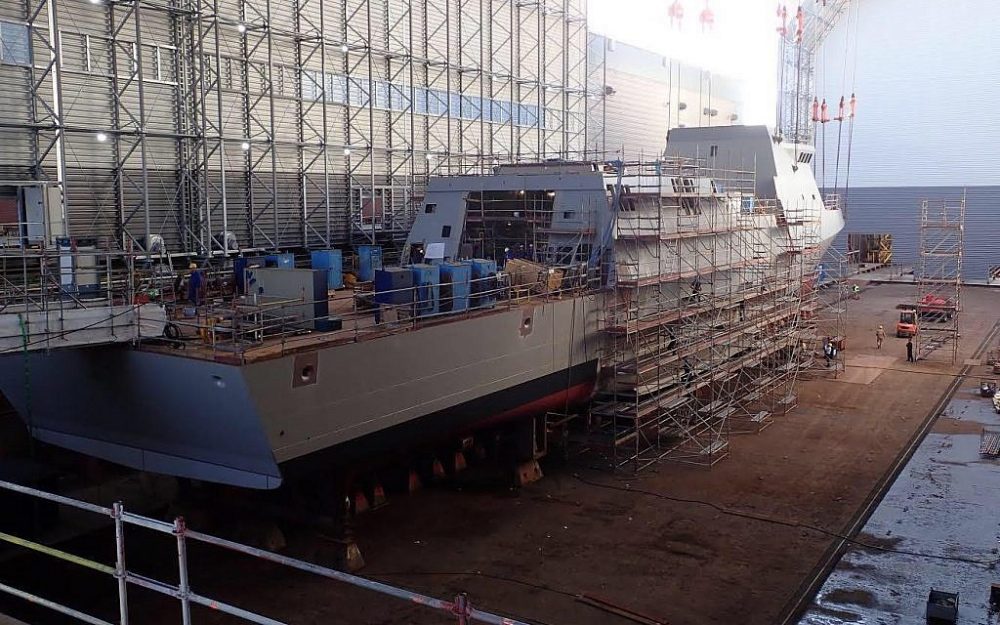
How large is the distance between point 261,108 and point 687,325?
9.02m

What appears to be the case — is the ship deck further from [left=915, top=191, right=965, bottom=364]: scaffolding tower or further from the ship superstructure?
[left=915, top=191, right=965, bottom=364]: scaffolding tower

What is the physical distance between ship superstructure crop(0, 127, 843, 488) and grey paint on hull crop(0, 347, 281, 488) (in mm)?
22

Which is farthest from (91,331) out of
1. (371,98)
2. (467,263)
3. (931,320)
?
(931,320)

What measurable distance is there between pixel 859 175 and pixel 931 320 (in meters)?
12.4

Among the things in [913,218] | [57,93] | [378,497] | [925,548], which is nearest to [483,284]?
[378,497]

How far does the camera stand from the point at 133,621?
772cm

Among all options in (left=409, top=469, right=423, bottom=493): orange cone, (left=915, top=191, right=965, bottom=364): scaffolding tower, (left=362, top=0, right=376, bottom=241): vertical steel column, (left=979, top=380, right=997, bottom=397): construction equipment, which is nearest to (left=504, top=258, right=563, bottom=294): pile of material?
(left=409, top=469, right=423, bottom=493): orange cone

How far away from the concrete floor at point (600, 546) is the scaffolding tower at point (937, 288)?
8.42 m

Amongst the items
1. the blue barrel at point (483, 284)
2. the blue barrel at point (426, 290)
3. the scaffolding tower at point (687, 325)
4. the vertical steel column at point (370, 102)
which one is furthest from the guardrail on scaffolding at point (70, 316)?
the vertical steel column at point (370, 102)

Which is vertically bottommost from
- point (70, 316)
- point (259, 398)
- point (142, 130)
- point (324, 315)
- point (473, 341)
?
point (259, 398)

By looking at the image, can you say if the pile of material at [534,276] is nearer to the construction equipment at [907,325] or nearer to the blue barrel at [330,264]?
the blue barrel at [330,264]

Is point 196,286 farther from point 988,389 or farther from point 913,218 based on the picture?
point 913,218

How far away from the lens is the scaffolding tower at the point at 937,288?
20.3 meters

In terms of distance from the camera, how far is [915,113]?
3322 centimetres
